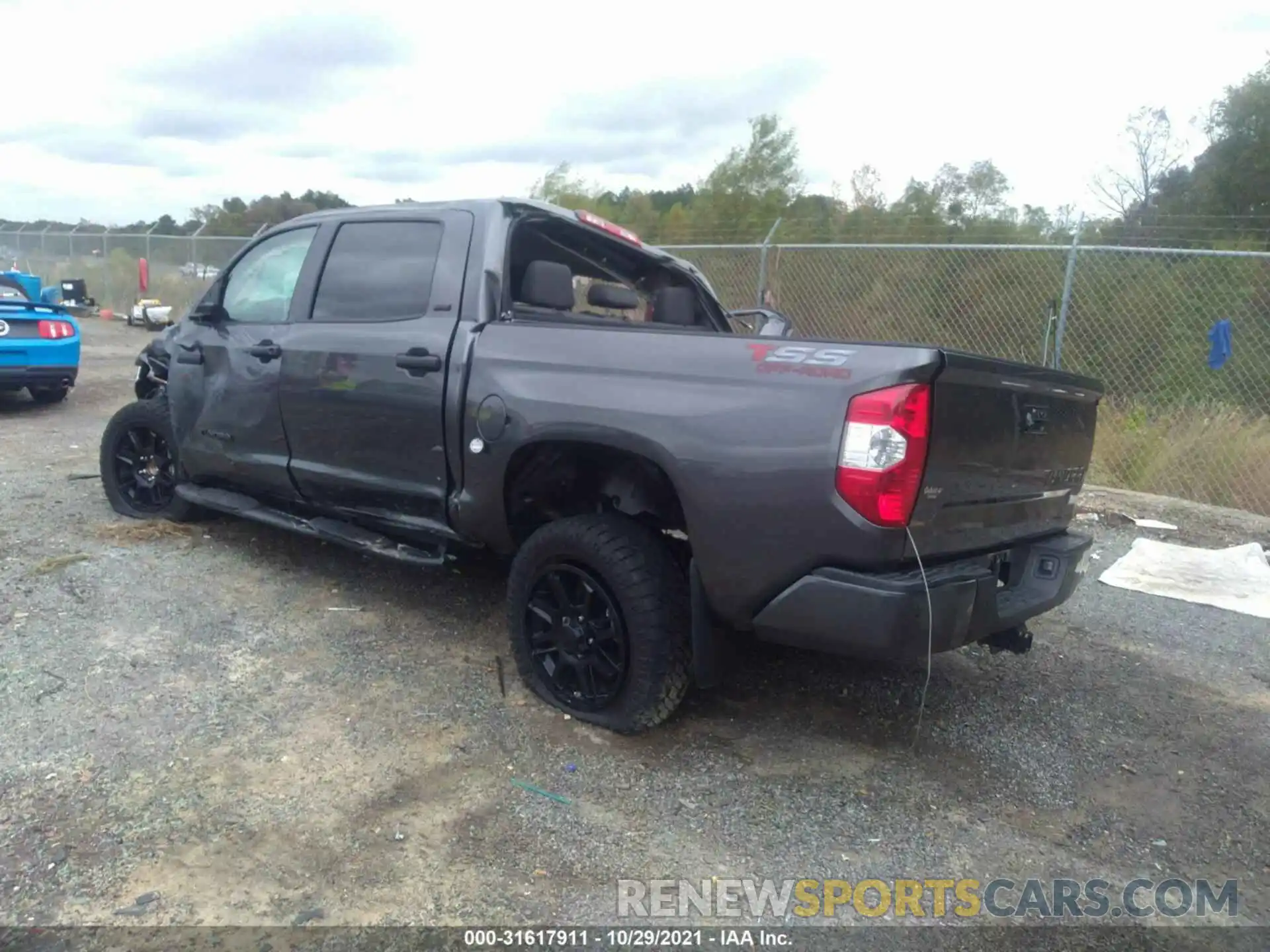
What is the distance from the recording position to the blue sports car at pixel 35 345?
8.81 metres

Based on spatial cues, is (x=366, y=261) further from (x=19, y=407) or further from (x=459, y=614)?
(x=19, y=407)

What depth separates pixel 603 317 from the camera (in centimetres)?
438

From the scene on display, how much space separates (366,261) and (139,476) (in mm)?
2396

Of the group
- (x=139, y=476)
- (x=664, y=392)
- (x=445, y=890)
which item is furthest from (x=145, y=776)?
(x=139, y=476)

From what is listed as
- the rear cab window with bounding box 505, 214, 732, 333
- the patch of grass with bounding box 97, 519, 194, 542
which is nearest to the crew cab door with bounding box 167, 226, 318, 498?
the patch of grass with bounding box 97, 519, 194, 542

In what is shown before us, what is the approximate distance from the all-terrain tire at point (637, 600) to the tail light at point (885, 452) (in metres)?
0.78

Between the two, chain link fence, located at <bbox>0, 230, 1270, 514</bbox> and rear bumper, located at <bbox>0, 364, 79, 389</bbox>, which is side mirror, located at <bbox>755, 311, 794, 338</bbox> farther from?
rear bumper, located at <bbox>0, 364, 79, 389</bbox>

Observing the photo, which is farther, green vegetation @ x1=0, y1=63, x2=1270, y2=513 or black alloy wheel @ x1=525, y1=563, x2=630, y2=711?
green vegetation @ x1=0, y1=63, x2=1270, y2=513

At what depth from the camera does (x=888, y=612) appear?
269cm

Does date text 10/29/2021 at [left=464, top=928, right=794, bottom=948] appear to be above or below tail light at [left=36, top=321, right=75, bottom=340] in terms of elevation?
below

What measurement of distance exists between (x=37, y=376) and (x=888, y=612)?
9.17 meters

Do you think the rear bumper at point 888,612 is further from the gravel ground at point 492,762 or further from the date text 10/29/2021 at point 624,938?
the date text 10/29/2021 at point 624,938

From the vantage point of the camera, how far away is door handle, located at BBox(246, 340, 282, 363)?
442cm

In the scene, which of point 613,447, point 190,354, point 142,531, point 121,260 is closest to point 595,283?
point 613,447
